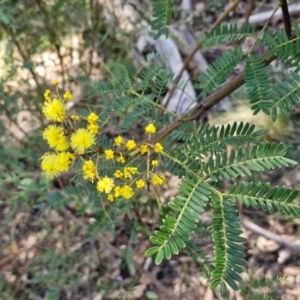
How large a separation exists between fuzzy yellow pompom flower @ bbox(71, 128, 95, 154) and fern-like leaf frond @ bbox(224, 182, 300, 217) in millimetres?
295

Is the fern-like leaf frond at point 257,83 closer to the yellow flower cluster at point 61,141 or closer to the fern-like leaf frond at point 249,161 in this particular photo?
the fern-like leaf frond at point 249,161

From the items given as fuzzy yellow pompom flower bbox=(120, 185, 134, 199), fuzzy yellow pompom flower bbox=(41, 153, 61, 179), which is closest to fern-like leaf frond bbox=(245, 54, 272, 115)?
fuzzy yellow pompom flower bbox=(120, 185, 134, 199)

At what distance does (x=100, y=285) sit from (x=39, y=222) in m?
0.49

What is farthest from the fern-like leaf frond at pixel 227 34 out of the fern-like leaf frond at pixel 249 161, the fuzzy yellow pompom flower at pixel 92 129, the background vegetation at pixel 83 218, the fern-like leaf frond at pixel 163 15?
the background vegetation at pixel 83 218

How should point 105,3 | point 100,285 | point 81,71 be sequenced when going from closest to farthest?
1. point 100,285
2. point 105,3
3. point 81,71

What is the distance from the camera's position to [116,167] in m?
1.11

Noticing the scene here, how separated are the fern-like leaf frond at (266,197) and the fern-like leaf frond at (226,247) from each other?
31 mm

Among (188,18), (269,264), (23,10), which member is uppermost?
(188,18)

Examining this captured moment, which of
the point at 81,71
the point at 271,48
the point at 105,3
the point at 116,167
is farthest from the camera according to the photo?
the point at 81,71

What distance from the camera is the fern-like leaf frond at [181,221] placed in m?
0.71

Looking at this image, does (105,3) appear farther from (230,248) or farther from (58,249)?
(230,248)

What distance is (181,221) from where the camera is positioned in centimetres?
76

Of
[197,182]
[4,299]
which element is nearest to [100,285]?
[4,299]

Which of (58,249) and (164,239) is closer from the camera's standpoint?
(164,239)
